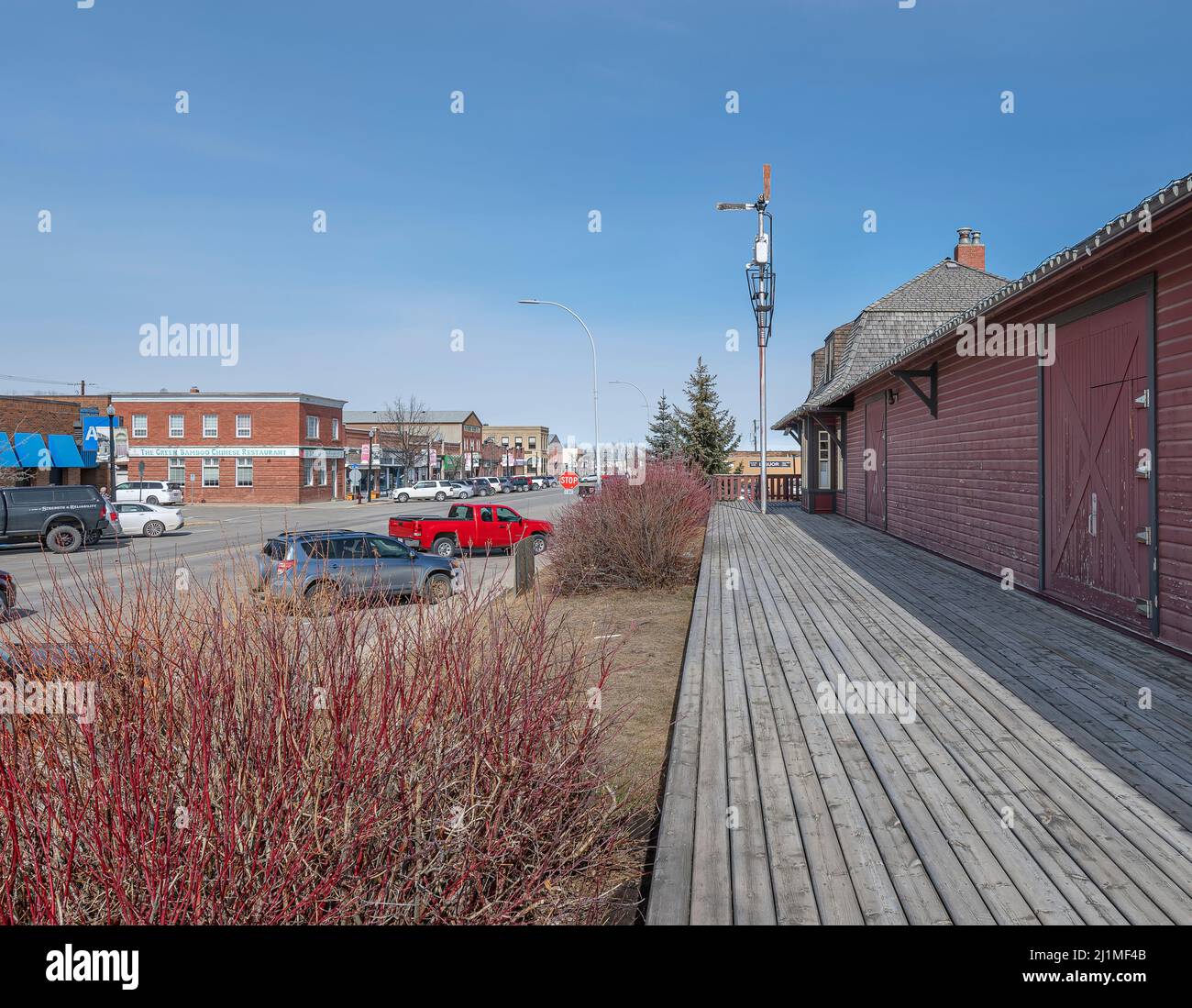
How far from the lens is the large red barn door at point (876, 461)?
19797 millimetres

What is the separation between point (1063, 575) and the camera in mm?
9617

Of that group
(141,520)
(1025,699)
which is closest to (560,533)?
(1025,699)

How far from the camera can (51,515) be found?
2308 cm

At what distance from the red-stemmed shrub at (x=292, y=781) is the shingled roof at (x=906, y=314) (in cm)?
2193

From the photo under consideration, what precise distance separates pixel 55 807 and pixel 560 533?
475 inches

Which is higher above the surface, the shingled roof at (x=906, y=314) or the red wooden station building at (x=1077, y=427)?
the shingled roof at (x=906, y=314)

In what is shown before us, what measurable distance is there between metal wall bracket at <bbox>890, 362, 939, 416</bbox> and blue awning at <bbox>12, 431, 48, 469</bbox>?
3420 centimetres

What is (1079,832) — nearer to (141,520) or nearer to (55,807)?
(55,807)

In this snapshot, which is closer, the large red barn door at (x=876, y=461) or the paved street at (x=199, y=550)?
the paved street at (x=199, y=550)

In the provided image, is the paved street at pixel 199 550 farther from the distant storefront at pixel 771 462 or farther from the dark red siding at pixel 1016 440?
the distant storefront at pixel 771 462

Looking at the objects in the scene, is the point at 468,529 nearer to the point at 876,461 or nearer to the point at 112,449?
the point at 876,461

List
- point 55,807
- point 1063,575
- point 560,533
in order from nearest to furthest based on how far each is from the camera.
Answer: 1. point 55,807
2. point 1063,575
3. point 560,533

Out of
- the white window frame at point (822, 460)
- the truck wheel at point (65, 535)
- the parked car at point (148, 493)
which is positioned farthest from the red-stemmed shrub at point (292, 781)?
the parked car at point (148, 493)
